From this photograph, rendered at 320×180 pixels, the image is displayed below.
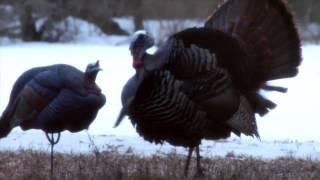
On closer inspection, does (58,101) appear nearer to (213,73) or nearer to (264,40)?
(213,73)

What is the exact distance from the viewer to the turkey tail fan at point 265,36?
21.0ft

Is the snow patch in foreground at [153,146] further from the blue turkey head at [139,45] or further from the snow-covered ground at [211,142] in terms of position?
the blue turkey head at [139,45]

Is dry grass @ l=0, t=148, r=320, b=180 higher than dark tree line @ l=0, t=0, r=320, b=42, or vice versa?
dark tree line @ l=0, t=0, r=320, b=42

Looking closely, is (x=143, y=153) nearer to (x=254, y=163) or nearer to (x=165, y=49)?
(x=254, y=163)

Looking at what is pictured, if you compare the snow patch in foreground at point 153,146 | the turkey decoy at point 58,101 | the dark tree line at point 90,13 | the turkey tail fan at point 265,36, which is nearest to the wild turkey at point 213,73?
the turkey tail fan at point 265,36

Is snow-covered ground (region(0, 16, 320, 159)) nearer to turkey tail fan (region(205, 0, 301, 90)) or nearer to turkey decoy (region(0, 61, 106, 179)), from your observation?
turkey tail fan (region(205, 0, 301, 90))

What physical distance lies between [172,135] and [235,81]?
70 centimetres

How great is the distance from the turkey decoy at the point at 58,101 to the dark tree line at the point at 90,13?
23.5 metres

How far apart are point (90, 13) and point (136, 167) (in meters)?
25.2

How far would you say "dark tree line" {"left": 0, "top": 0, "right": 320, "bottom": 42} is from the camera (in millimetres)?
30078

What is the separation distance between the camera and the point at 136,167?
661cm

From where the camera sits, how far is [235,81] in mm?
6164

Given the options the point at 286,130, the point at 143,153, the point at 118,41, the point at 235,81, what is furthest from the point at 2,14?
the point at 235,81

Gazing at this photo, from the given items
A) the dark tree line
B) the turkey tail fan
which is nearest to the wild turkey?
the turkey tail fan
